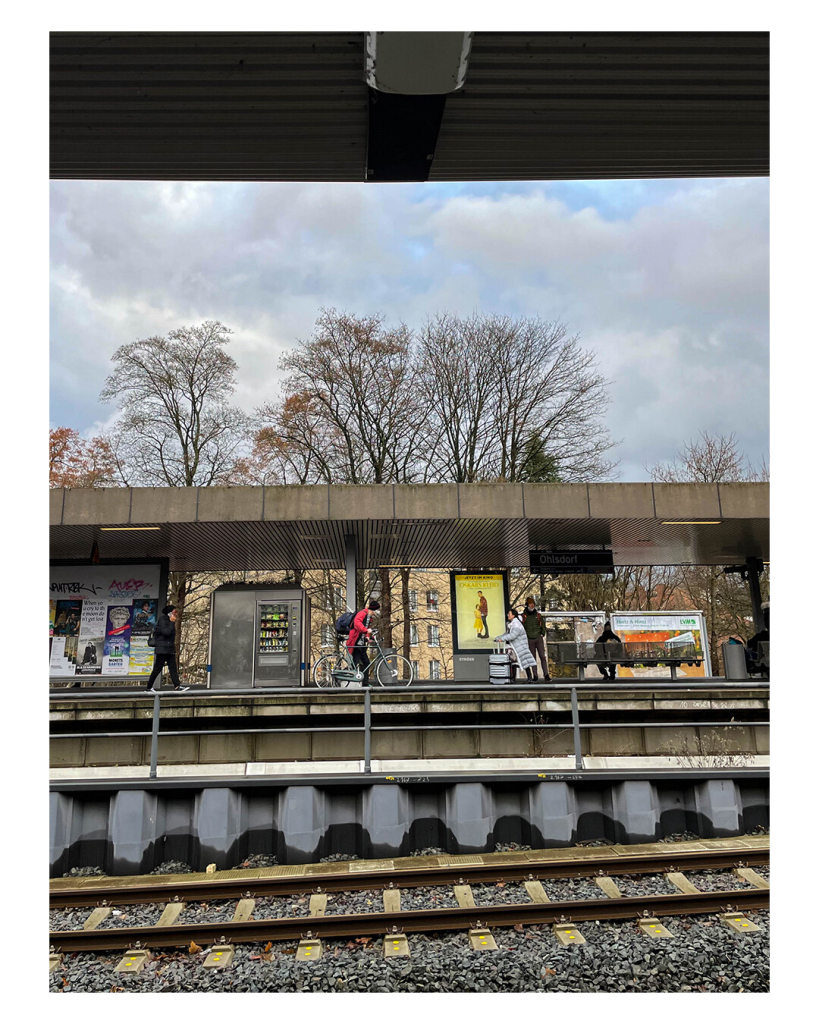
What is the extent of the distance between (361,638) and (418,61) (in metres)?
9.61

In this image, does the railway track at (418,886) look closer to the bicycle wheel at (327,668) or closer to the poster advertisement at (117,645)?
the bicycle wheel at (327,668)

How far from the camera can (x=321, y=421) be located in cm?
2686

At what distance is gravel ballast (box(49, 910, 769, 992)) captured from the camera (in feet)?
18.1

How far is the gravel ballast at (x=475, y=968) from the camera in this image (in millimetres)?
5527

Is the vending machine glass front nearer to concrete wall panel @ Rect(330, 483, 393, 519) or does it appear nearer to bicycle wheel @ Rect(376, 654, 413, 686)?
bicycle wheel @ Rect(376, 654, 413, 686)

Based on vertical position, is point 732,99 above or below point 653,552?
above

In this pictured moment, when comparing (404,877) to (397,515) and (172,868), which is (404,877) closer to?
(172,868)

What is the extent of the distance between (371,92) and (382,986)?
588 centimetres

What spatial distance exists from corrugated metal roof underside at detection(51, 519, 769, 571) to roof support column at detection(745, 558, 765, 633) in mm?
274

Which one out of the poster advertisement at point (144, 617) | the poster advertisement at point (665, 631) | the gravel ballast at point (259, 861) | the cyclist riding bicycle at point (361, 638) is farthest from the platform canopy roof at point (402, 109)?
the poster advertisement at point (665, 631)
